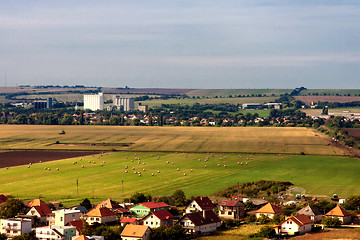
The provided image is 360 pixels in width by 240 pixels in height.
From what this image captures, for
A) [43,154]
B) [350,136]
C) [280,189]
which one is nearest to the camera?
[280,189]

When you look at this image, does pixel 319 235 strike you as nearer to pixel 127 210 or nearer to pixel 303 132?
pixel 127 210

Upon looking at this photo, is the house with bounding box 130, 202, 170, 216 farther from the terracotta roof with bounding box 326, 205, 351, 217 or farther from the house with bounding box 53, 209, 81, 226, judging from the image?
the terracotta roof with bounding box 326, 205, 351, 217

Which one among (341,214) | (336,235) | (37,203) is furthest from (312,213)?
(37,203)

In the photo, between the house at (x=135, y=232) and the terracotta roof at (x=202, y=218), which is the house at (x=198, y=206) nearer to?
the terracotta roof at (x=202, y=218)

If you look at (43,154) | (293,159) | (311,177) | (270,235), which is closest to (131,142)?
(43,154)

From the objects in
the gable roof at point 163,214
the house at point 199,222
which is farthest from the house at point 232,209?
the gable roof at point 163,214

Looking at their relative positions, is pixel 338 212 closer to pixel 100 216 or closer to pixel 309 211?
pixel 309 211
